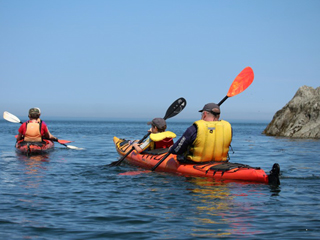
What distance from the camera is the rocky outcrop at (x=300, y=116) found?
2962 centimetres

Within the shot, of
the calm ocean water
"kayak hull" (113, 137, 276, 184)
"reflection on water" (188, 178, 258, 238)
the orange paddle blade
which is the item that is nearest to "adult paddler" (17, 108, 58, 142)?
the calm ocean water

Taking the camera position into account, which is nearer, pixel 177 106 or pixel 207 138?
pixel 207 138

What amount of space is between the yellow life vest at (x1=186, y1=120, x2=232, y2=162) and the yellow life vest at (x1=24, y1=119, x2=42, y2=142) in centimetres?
744

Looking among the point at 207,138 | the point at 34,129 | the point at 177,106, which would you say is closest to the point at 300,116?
the point at 177,106

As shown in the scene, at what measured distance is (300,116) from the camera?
102ft

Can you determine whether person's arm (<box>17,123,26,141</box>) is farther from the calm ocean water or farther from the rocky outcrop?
the rocky outcrop

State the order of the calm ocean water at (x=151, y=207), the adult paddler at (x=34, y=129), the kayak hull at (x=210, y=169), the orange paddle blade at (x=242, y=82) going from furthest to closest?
1. the adult paddler at (x=34, y=129)
2. the orange paddle blade at (x=242, y=82)
3. the kayak hull at (x=210, y=169)
4. the calm ocean water at (x=151, y=207)

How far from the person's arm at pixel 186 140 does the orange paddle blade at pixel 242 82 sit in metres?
3.21

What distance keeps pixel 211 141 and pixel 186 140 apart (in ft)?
1.88

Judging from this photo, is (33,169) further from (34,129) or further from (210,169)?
(210,169)

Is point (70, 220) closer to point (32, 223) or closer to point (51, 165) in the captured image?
point (32, 223)

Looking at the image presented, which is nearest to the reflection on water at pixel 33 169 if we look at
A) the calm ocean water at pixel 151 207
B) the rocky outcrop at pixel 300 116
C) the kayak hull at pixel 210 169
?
the calm ocean water at pixel 151 207

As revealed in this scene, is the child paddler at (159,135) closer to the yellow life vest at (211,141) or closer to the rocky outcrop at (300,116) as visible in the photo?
the yellow life vest at (211,141)

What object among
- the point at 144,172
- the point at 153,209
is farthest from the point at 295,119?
the point at 153,209
